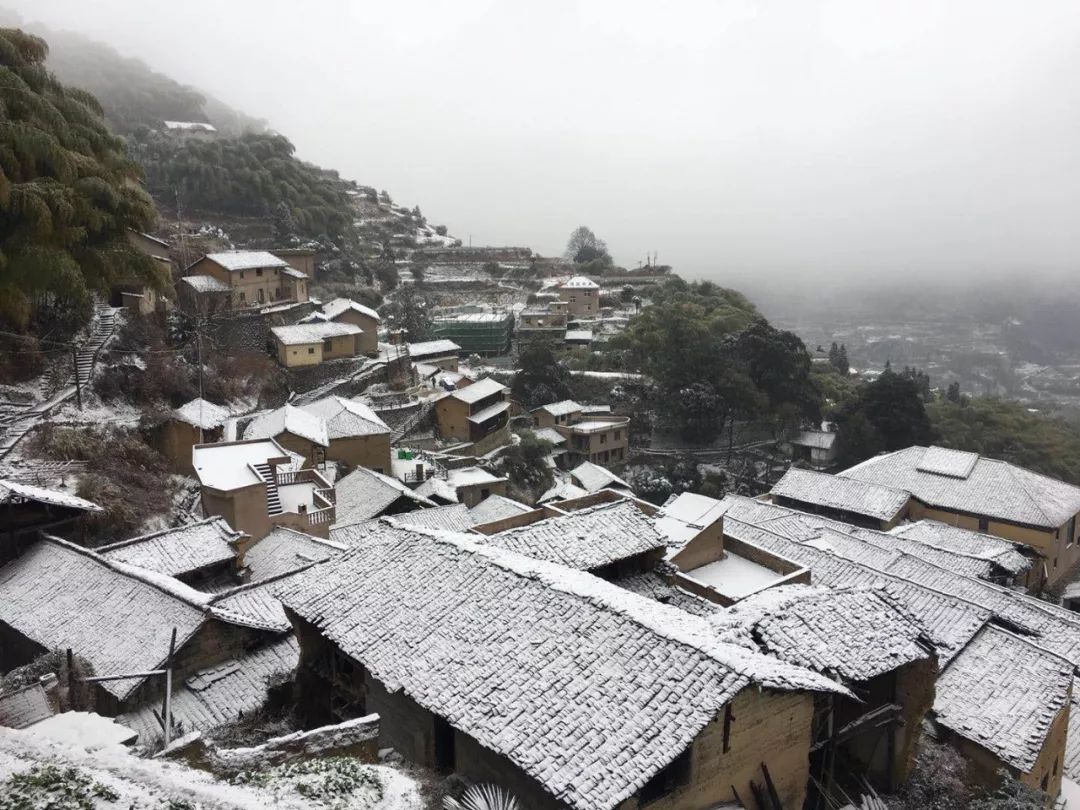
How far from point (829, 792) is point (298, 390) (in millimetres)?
28757

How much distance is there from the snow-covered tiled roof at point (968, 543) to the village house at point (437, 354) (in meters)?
25.7

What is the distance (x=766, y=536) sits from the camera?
21703mm

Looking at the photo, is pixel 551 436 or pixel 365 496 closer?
pixel 365 496

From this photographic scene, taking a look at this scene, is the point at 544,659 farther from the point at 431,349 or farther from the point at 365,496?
the point at 431,349

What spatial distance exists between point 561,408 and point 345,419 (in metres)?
15.3

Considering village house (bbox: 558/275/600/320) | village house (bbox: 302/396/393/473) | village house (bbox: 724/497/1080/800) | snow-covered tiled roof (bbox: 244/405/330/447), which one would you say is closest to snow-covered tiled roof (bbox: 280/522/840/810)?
village house (bbox: 724/497/1080/800)

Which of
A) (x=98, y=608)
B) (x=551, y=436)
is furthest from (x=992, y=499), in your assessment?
(x=98, y=608)

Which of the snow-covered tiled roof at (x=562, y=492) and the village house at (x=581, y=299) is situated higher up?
the village house at (x=581, y=299)

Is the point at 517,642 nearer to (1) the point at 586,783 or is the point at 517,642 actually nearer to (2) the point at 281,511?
(1) the point at 586,783

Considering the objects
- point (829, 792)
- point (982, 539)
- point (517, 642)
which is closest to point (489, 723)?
point (517, 642)

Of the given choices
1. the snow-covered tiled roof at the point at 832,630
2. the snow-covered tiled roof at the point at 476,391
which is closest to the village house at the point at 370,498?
the snow-covered tiled roof at the point at 476,391

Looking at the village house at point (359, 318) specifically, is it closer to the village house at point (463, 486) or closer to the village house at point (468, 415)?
the village house at point (468, 415)

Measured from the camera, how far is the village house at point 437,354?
42094 millimetres

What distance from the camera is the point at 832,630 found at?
26.4 ft
